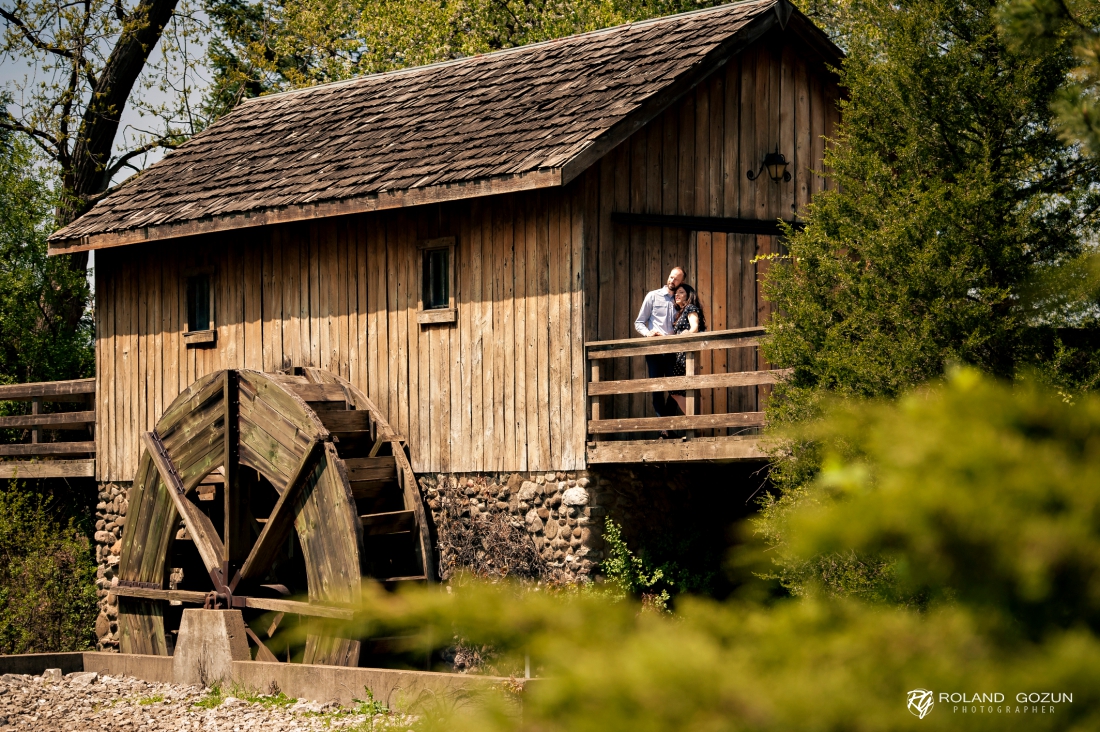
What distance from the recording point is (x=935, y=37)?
8.50m

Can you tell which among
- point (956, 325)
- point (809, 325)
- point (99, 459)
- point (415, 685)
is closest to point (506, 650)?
point (956, 325)

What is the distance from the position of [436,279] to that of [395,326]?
62 cm

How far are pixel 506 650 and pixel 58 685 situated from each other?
36.4 ft

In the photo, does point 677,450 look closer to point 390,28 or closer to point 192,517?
point 192,517

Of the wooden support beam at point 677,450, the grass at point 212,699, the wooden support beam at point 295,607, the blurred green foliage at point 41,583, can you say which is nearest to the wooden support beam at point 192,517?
the wooden support beam at point 295,607

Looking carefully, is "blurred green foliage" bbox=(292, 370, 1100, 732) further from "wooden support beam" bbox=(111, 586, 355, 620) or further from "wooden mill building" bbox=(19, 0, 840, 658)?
"wooden support beam" bbox=(111, 586, 355, 620)

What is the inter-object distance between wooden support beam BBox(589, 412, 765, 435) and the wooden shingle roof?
6.74ft

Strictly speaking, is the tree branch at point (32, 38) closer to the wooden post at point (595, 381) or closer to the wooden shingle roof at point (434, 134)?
the wooden shingle roof at point (434, 134)

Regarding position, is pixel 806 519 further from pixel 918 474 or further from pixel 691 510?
pixel 691 510

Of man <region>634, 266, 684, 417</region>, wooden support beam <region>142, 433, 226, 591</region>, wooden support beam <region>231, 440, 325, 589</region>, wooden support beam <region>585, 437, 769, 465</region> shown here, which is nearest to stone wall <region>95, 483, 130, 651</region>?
wooden support beam <region>142, 433, 226, 591</region>

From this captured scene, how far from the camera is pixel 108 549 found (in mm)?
15172

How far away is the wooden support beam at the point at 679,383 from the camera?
9959 millimetres

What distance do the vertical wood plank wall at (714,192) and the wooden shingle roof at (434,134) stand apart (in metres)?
0.58

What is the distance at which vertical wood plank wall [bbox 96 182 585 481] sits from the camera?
1141cm
